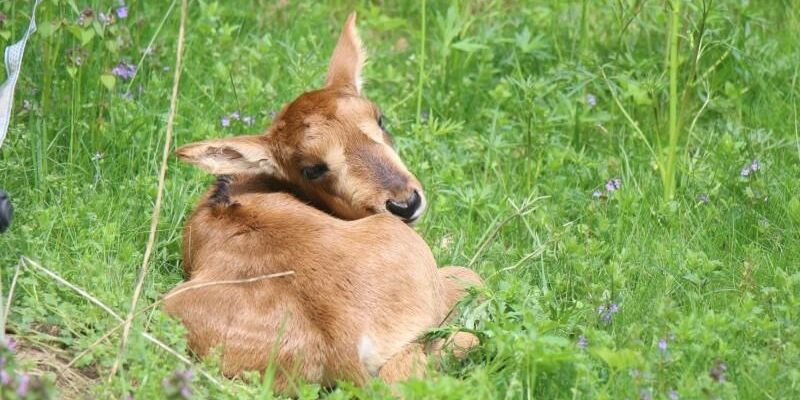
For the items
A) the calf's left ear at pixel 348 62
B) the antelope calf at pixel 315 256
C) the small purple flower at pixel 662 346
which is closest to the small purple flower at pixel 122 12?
the calf's left ear at pixel 348 62

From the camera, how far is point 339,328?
5.35 m

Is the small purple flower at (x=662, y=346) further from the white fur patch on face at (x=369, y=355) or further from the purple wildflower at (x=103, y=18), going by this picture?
the purple wildflower at (x=103, y=18)

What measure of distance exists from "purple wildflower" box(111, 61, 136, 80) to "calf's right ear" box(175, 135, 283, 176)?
1.36 meters

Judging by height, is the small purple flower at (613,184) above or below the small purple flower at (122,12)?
below

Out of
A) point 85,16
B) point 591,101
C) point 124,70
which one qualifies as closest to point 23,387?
point 85,16

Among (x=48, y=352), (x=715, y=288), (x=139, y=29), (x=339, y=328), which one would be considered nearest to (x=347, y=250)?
(x=339, y=328)

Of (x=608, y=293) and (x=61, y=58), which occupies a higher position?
(x=61, y=58)

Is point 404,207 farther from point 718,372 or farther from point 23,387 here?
point 23,387

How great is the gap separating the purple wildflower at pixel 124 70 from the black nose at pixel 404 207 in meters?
Answer: 2.00

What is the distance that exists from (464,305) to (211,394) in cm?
115

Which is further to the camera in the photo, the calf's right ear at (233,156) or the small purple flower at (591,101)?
the small purple flower at (591,101)

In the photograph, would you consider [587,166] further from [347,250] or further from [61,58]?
[61,58]

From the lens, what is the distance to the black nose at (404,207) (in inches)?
246

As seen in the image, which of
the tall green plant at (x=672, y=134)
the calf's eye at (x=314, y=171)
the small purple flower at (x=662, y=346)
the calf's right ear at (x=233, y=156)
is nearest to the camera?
the small purple flower at (x=662, y=346)
